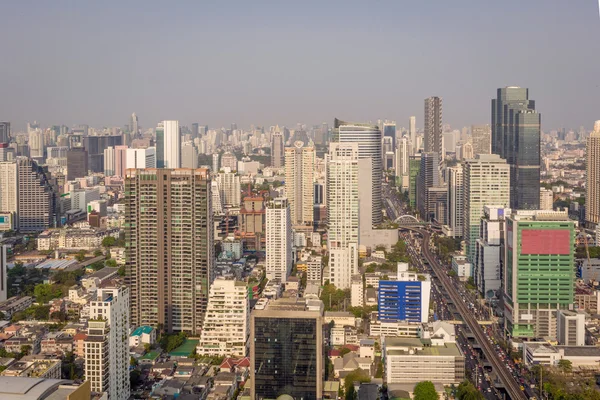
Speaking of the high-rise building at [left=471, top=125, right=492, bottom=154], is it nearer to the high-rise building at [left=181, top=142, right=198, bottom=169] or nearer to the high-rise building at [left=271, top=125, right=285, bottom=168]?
the high-rise building at [left=271, top=125, right=285, bottom=168]

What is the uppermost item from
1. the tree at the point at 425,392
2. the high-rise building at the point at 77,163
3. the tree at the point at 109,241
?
the high-rise building at the point at 77,163

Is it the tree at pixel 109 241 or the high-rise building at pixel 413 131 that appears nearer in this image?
the tree at pixel 109 241

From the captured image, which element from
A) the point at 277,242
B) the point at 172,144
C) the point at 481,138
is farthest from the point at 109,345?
the point at 481,138

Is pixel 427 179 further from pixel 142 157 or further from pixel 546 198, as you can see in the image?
pixel 142 157

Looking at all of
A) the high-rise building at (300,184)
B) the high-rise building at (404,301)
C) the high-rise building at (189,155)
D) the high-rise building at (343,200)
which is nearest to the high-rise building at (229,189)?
the high-rise building at (189,155)

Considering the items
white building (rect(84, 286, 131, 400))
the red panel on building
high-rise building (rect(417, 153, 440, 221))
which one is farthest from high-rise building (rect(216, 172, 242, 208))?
white building (rect(84, 286, 131, 400))

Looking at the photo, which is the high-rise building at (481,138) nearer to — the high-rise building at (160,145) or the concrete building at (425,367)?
the high-rise building at (160,145)
